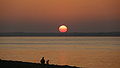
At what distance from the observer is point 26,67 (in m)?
34.0

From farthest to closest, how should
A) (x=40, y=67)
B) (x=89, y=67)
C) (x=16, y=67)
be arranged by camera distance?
(x=89, y=67) → (x=16, y=67) → (x=40, y=67)

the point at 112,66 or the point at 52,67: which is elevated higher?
the point at 52,67

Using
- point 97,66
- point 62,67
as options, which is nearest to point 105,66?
point 97,66

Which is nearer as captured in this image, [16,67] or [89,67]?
[16,67]

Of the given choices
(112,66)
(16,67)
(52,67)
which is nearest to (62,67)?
(52,67)

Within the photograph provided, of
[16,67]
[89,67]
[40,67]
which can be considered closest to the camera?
[40,67]

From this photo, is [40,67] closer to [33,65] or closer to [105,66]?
[33,65]

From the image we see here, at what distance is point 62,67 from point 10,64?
641cm

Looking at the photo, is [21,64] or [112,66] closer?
[21,64]

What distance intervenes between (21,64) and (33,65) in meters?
1.94

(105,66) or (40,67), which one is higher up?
(40,67)

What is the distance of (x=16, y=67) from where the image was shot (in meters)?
34.7

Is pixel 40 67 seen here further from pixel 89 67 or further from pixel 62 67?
pixel 89 67

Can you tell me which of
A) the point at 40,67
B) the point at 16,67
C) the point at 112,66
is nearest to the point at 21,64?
the point at 16,67
